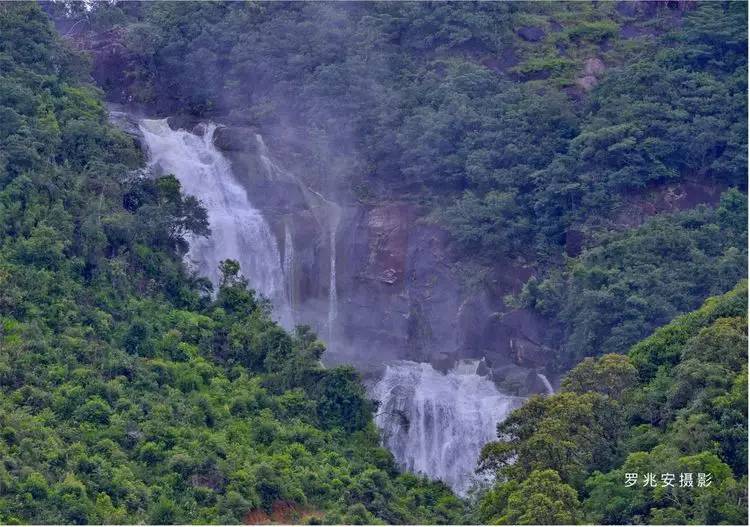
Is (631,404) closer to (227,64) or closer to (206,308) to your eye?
(206,308)

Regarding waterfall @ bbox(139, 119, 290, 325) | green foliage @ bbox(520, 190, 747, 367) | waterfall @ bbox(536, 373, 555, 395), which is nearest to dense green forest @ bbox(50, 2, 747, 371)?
green foliage @ bbox(520, 190, 747, 367)

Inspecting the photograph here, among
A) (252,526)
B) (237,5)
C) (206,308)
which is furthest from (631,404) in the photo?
(237,5)

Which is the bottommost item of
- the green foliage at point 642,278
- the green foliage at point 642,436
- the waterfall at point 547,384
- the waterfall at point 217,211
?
the green foliage at point 642,436

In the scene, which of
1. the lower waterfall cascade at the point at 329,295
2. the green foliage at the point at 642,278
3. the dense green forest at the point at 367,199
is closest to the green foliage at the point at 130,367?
the dense green forest at the point at 367,199

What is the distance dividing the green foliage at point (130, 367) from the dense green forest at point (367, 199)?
0.22ft

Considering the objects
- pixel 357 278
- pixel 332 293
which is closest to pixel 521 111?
pixel 357 278

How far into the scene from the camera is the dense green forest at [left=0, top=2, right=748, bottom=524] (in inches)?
1522

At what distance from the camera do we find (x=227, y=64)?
54.2m

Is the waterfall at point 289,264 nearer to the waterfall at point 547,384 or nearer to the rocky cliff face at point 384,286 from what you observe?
the rocky cliff face at point 384,286

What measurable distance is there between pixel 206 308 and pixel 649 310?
10307 mm

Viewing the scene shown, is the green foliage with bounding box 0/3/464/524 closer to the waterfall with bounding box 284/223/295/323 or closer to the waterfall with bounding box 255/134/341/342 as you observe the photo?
the waterfall with bounding box 284/223/295/323

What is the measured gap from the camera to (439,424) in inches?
1815

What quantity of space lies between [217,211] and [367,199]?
3.85 m

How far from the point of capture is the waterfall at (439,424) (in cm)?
4569
